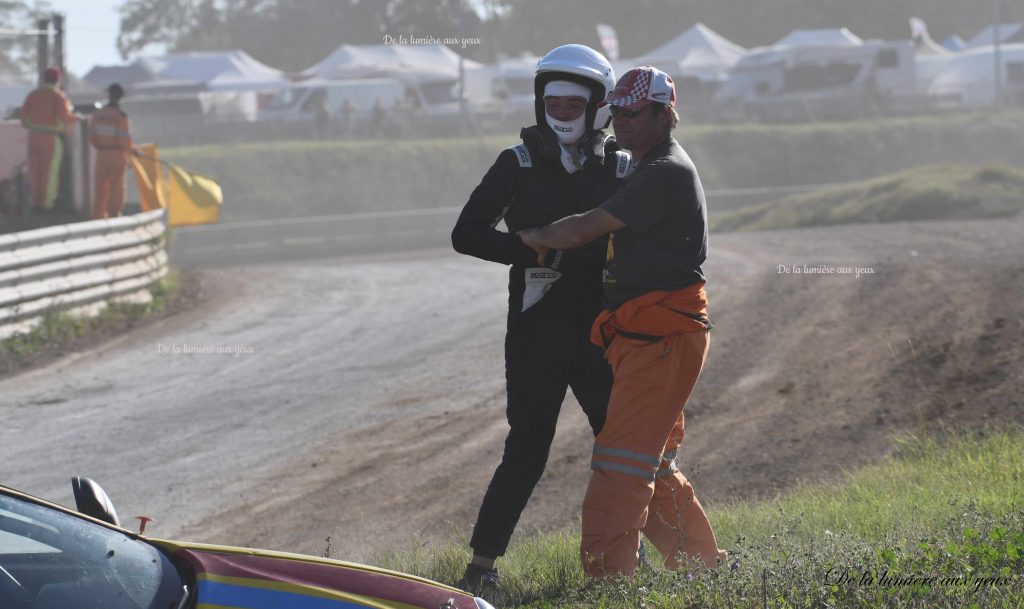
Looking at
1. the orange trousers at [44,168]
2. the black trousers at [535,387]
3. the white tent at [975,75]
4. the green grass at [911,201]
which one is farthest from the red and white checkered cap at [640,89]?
the white tent at [975,75]

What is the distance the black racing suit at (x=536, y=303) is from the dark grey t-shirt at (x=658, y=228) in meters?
0.24

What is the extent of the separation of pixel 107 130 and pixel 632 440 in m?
13.5

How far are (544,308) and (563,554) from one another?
108 centimetres

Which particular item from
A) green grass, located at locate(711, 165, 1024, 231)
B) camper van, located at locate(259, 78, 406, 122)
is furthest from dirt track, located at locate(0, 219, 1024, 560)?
camper van, located at locate(259, 78, 406, 122)

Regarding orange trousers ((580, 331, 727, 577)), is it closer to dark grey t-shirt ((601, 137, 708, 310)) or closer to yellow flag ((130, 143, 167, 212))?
dark grey t-shirt ((601, 137, 708, 310))

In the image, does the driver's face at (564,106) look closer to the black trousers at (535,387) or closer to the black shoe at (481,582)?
the black trousers at (535,387)

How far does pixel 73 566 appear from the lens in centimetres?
338

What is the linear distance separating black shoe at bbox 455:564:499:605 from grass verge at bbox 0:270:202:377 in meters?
8.35

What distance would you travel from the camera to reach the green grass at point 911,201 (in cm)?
2161

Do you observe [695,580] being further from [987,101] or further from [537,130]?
[987,101]

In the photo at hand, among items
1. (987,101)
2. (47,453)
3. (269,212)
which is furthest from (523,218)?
(987,101)

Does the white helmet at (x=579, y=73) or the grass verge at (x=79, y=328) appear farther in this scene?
the grass verge at (x=79, y=328)

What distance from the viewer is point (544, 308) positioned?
4.92 m

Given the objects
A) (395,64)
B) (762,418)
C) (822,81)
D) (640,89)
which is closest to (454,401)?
(762,418)
